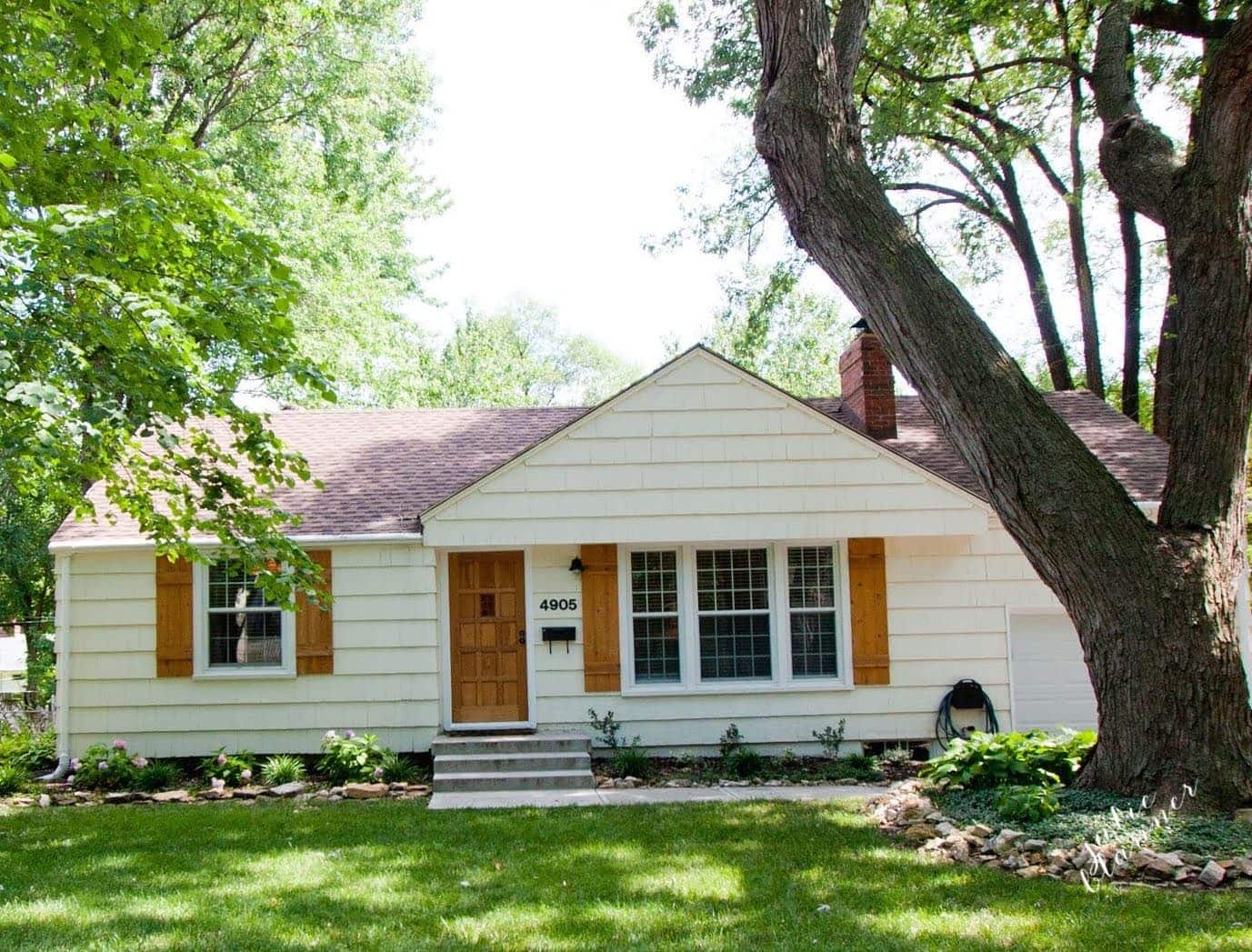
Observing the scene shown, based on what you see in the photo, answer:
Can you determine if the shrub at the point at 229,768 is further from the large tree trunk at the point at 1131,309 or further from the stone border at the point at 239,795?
the large tree trunk at the point at 1131,309

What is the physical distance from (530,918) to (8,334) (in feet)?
Result: 16.6

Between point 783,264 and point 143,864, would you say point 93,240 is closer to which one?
point 143,864

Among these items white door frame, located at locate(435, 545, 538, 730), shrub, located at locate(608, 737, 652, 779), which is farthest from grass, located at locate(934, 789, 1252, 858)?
white door frame, located at locate(435, 545, 538, 730)

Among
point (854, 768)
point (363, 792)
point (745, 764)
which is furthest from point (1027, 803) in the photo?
point (363, 792)

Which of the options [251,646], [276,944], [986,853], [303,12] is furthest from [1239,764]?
[303,12]

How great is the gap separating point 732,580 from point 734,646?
746mm

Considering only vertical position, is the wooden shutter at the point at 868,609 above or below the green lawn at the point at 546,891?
above

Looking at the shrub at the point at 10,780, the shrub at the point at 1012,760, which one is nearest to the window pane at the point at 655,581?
the shrub at the point at 1012,760

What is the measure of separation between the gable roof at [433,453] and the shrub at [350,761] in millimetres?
2258

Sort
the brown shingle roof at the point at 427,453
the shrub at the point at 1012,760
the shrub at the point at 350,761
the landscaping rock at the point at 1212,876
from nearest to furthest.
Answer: the landscaping rock at the point at 1212,876
the shrub at the point at 1012,760
the shrub at the point at 350,761
the brown shingle roof at the point at 427,453

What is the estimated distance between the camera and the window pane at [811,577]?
12438 millimetres

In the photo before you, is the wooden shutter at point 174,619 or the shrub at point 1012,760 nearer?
the shrub at point 1012,760

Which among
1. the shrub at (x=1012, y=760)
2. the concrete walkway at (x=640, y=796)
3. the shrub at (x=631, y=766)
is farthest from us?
the shrub at (x=631, y=766)

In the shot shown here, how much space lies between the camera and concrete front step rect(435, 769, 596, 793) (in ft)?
35.6
